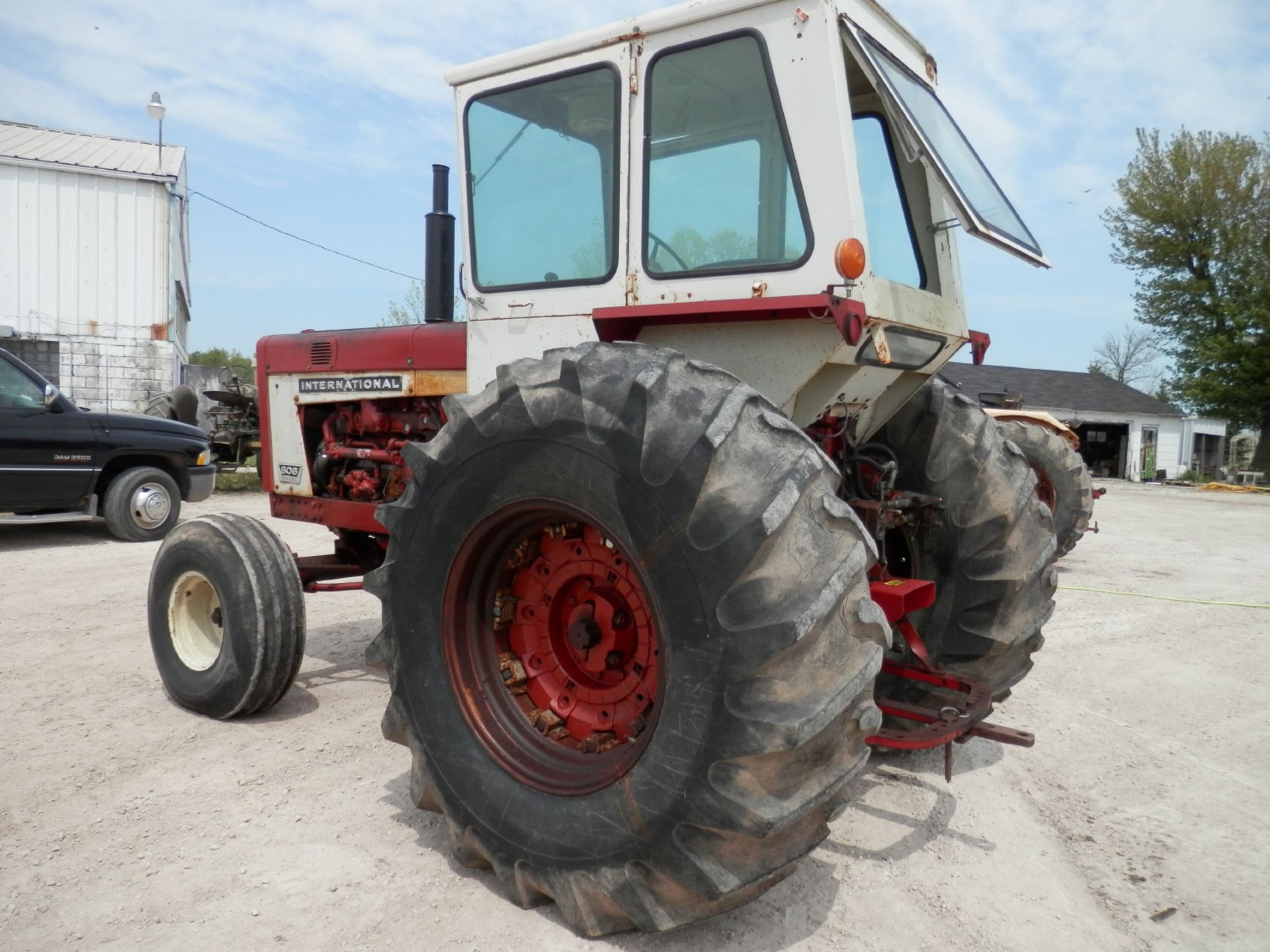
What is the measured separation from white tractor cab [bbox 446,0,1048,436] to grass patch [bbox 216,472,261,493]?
11.9 metres

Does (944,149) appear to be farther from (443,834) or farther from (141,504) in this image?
(141,504)

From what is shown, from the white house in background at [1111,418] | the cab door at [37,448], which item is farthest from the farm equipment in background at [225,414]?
the white house in background at [1111,418]

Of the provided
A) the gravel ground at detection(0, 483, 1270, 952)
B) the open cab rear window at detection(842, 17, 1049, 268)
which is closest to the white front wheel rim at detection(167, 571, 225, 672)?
the gravel ground at detection(0, 483, 1270, 952)

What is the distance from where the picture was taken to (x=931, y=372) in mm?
3387

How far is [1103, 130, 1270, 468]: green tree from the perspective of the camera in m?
29.1

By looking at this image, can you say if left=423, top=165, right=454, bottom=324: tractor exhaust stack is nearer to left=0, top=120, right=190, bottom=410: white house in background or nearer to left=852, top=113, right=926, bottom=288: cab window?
left=852, top=113, right=926, bottom=288: cab window

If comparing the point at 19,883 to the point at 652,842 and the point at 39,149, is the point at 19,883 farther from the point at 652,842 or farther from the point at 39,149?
the point at 39,149

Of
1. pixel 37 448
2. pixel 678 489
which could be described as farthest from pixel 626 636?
pixel 37 448

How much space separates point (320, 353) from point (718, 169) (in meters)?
2.38

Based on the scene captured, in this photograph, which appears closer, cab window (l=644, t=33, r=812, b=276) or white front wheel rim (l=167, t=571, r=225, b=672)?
cab window (l=644, t=33, r=812, b=276)

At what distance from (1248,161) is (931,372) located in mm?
34185

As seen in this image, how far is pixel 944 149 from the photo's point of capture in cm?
313

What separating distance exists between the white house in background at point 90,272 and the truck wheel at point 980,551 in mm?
15787

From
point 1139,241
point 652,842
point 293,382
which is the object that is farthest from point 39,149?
point 1139,241
